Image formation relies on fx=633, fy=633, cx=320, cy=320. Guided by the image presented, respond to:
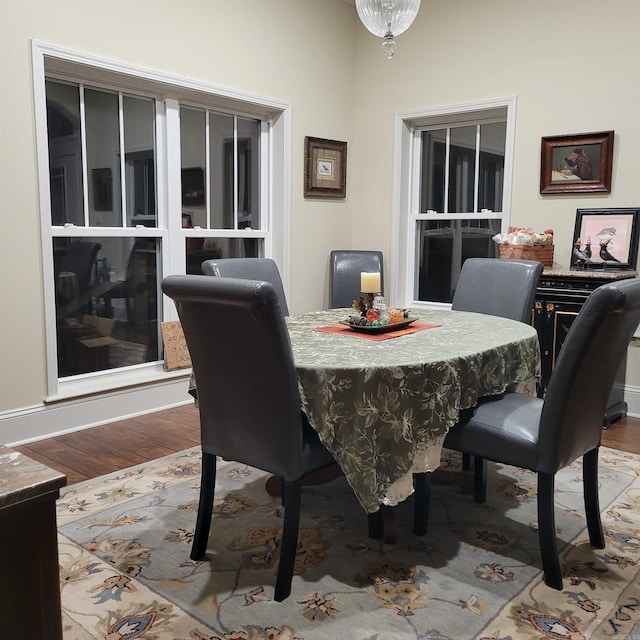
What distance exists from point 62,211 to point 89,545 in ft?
6.46

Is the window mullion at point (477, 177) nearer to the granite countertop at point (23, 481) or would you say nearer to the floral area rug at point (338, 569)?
the floral area rug at point (338, 569)

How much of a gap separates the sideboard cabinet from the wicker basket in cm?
25

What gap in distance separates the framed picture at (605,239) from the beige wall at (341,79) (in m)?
0.09

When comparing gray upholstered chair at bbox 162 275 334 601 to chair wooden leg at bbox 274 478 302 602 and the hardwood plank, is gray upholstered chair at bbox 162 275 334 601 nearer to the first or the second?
chair wooden leg at bbox 274 478 302 602

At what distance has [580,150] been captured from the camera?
155 inches

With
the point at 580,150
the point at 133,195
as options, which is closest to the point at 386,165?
the point at 580,150

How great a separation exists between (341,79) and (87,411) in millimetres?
3110

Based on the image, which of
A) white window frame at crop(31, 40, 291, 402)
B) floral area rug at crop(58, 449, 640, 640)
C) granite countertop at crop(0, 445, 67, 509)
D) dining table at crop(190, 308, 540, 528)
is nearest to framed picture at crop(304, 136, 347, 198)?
white window frame at crop(31, 40, 291, 402)

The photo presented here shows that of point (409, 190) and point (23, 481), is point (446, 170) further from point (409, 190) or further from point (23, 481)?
point (23, 481)

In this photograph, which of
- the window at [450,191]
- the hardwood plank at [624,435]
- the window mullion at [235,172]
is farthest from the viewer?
the window at [450,191]

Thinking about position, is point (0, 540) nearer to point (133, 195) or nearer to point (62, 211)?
point (62, 211)

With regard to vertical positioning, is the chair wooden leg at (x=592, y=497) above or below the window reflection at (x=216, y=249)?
below

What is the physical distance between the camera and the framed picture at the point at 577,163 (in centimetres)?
384

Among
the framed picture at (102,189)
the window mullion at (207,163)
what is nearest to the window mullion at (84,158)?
the framed picture at (102,189)
